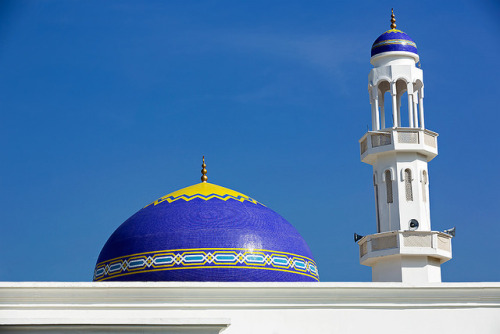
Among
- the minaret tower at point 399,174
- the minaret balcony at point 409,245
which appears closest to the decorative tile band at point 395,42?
the minaret tower at point 399,174

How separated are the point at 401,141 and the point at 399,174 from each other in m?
0.49

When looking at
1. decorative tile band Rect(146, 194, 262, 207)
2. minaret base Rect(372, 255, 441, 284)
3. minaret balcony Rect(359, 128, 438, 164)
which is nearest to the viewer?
decorative tile band Rect(146, 194, 262, 207)

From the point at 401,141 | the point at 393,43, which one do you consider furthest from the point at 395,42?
the point at 401,141

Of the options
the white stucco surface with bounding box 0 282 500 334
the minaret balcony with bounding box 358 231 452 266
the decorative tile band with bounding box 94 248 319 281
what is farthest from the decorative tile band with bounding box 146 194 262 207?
the white stucco surface with bounding box 0 282 500 334

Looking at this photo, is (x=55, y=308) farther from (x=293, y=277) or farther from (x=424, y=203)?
(x=424, y=203)

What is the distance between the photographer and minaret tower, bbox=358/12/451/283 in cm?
1480

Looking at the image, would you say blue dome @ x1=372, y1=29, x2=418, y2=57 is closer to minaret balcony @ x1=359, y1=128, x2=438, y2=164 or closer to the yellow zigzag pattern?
minaret balcony @ x1=359, y1=128, x2=438, y2=164

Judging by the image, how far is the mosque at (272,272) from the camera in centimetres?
1129

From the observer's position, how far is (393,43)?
52.7ft

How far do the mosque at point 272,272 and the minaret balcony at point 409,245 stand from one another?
2cm

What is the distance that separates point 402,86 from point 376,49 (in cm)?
85

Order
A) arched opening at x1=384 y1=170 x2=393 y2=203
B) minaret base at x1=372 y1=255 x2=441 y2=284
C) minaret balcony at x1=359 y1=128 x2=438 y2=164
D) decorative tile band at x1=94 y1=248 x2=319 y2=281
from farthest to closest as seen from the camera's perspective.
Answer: arched opening at x1=384 y1=170 x2=393 y2=203, minaret balcony at x1=359 y1=128 x2=438 y2=164, minaret base at x1=372 y1=255 x2=441 y2=284, decorative tile band at x1=94 y1=248 x2=319 y2=281

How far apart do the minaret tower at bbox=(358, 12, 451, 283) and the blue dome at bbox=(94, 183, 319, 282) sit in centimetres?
133

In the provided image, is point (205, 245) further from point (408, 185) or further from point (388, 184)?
point (408, 185)
